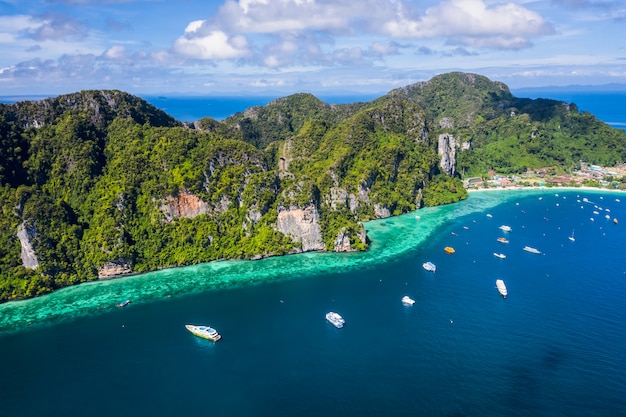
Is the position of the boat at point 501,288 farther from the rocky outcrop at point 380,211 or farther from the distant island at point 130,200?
the rocky outcrop at point 380,211

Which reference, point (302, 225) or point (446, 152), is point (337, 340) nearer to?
point (302, 225)

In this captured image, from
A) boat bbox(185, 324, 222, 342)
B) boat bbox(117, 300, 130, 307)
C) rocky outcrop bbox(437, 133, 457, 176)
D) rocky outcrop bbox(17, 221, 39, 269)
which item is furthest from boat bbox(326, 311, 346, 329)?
rocky outcrop bbox(437, 133, 457, 176)

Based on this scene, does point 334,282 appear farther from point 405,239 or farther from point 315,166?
point 315,166

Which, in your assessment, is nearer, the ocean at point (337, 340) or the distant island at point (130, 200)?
→ the ocean at point (337, 340)

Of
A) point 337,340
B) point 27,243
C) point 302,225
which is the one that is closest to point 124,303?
point 27,243

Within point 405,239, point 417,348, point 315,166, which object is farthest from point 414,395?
point 315,166

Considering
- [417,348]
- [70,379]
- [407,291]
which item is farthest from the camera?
[407,291]

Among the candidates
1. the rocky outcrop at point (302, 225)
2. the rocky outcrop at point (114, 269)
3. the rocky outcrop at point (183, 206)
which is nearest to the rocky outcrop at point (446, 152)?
the rocky outcrop at point (302, 225)

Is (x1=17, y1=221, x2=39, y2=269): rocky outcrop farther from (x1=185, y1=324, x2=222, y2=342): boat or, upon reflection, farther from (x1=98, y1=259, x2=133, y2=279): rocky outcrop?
(x1=185, y1=324, x2=222, y2=342): boat
